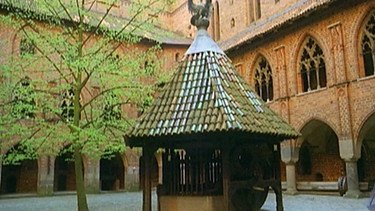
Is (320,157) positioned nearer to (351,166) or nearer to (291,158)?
(291,158)

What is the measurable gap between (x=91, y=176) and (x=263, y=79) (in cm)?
1170

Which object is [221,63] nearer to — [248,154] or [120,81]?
[248,154]

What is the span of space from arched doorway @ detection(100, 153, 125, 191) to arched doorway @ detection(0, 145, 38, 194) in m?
4.22

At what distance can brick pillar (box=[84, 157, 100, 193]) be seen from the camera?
72.2 ft

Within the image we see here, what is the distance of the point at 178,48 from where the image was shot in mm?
26578

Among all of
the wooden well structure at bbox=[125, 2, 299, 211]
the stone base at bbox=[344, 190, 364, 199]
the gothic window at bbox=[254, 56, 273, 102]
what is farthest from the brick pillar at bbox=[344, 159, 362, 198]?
the wooden well structure at bbox=[125, 2, 299, 211]

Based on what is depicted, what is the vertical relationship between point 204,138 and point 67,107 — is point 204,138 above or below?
below

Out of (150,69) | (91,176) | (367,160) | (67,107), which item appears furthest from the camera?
(91,176)

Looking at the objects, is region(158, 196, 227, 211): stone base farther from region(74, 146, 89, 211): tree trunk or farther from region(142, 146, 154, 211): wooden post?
region(74, 146, 89, 211): tree trunk

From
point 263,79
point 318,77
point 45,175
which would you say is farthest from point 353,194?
point 45,175

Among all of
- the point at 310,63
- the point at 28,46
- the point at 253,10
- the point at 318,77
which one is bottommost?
the point at 318,77

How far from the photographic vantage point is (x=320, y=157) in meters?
19.9

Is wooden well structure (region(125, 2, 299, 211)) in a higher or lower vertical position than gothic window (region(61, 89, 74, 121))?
lower

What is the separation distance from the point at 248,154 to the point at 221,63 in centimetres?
212
